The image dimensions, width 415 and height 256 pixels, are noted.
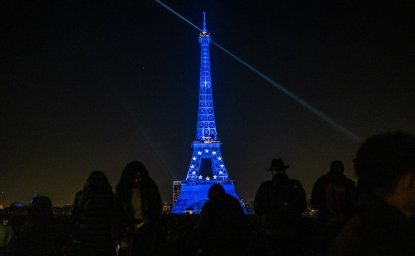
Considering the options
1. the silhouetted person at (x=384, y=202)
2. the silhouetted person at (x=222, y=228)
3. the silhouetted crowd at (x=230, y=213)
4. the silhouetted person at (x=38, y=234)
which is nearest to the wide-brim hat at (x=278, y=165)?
the silhouetted crowd at (x=230, y=213)

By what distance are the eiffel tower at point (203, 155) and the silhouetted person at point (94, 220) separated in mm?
57557

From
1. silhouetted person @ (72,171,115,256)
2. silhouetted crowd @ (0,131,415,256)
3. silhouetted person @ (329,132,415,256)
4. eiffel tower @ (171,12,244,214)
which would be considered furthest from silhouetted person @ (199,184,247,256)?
eiffel tower @ (171,12,244,214)

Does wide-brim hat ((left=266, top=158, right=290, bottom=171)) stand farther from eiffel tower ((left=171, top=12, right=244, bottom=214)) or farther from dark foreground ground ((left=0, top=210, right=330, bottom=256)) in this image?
eiffel tower ((left=171, top=12, right=244, bottom=214))

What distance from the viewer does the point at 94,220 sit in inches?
255

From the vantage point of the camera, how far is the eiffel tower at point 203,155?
219 ft

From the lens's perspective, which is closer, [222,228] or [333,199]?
[222,228]

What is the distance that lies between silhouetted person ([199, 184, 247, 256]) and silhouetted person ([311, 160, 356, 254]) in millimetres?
1936

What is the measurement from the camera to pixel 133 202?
20.6ft

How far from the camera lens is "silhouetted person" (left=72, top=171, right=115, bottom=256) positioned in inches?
255

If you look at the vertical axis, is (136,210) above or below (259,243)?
above

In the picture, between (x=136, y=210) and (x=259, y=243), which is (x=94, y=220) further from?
(x=259, y=243)

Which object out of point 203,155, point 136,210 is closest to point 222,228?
point 136,210

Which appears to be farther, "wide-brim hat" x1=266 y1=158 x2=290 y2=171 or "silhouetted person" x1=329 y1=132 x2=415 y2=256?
"wide-brim hat" x1=266 y1=158 x2=290 y2=171

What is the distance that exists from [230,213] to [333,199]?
2204 mm
